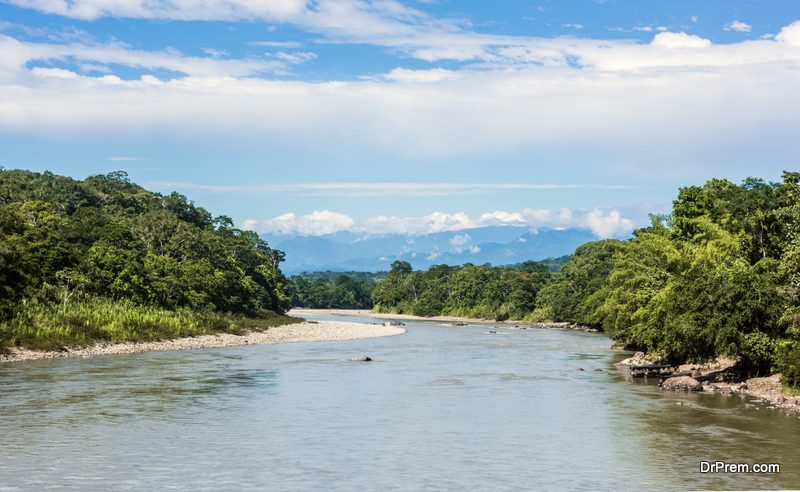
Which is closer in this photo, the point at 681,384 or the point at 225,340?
the point at 681,384

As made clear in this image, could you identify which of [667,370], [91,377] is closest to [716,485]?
[667,370]

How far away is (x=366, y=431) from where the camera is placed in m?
38.6

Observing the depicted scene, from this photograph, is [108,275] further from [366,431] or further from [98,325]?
[366,431]

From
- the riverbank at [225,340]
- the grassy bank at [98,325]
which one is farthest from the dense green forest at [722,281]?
the grassy bank at [98,325]

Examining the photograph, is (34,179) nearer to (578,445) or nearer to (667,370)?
(667,370)

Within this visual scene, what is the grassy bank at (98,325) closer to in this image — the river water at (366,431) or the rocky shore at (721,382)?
the river water at (366,431)

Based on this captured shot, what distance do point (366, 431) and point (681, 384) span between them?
80.6 feet

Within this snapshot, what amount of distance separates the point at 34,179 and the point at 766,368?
453ft

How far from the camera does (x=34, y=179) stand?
6024 inches

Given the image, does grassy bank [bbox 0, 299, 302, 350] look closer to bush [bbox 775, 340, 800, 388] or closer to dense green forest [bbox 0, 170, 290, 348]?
dense green forest [bbox 0, 170, 290, 348]

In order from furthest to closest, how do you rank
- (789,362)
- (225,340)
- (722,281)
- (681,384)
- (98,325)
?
1. (225,340)
2. (98,325)
3. (681,384)
4. (722,281)
5. (789,362)

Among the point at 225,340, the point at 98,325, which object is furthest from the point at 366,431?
the point at 225,340

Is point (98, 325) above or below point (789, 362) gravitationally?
below

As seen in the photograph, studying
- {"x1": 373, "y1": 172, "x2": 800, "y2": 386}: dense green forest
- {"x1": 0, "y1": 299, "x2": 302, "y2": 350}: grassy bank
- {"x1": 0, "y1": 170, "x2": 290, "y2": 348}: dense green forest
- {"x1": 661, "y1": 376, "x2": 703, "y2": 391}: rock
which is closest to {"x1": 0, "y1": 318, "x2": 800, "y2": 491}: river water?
→ {"x1": 661, "y1": 376, "x2": 703, "y2": 391}: rock
